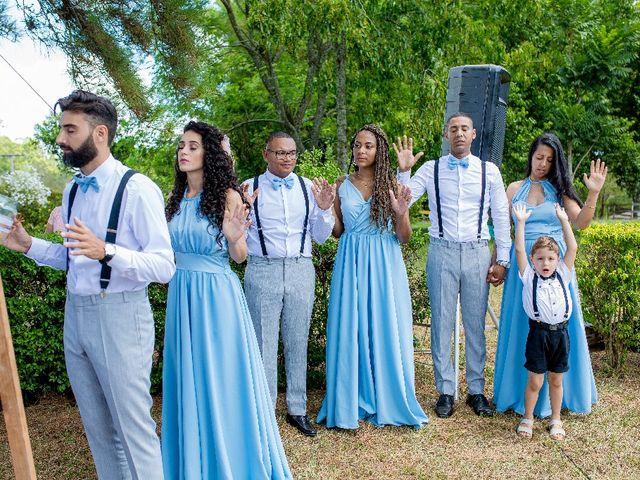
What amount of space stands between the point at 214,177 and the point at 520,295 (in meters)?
2.62

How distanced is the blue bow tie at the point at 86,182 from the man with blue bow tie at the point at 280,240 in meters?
1.67

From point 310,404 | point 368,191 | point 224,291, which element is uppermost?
point 368,191

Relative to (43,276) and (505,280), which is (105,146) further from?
(505,280)

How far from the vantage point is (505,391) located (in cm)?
520

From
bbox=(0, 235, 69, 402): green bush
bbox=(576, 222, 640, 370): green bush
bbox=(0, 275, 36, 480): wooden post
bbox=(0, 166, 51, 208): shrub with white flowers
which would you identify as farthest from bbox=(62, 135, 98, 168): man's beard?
bbox=(0, 166, 51, 208): shrub with white flowers

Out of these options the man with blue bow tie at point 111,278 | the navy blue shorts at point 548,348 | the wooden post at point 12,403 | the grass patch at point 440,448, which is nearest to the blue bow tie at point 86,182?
the man with blue bow tie at point 111,278

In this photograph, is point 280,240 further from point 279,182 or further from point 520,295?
point 520,295

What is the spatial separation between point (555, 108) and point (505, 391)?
2016 centimetres

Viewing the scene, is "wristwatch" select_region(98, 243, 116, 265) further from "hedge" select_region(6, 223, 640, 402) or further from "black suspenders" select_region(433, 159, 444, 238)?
"black suspenders" select_region(433, 159, 444, 238)

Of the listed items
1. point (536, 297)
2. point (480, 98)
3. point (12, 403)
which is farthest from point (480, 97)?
point (12, 403)

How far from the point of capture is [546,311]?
465 cm

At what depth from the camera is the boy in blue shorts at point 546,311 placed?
464 centimetres

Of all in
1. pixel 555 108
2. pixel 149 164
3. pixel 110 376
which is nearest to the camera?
pixel 110 376

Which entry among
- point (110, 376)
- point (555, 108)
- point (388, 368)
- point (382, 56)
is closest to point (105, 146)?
point (110, 376)
